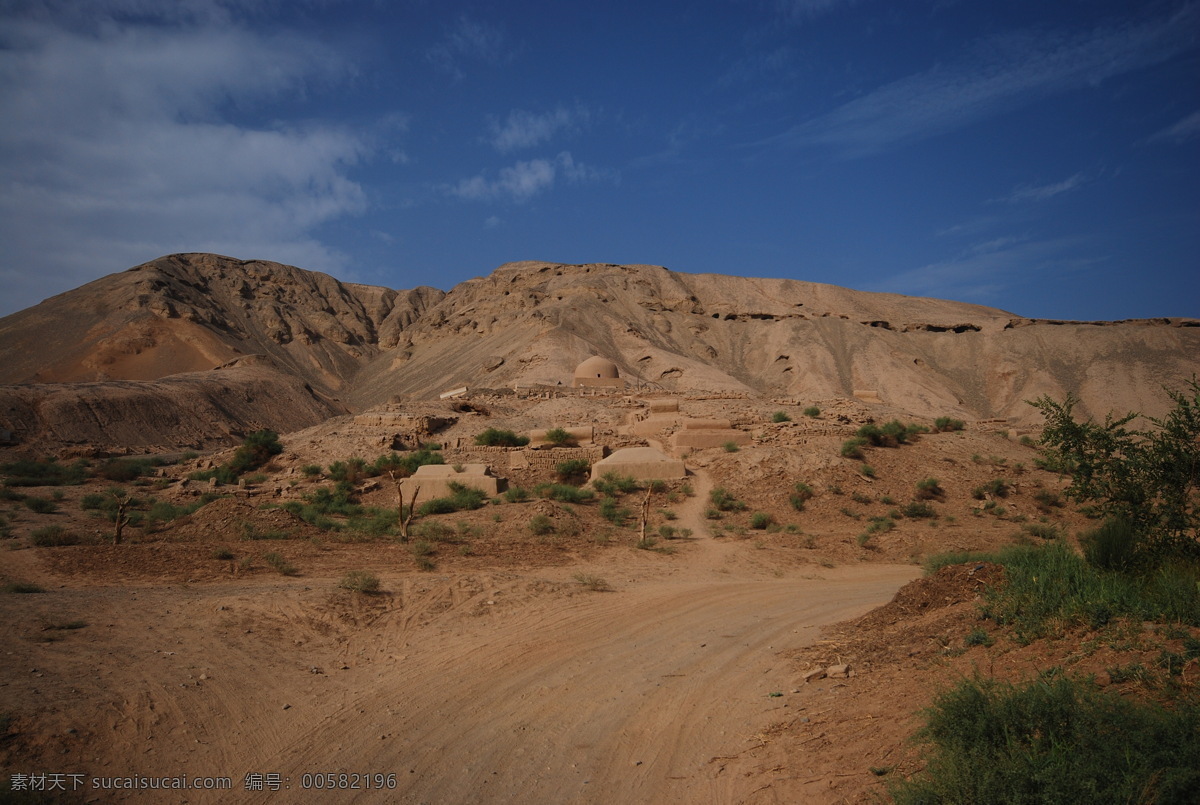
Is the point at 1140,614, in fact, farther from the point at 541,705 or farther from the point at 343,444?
the point at 343,444

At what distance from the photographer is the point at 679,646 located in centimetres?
669

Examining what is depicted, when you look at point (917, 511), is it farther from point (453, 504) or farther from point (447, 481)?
point (447, 481)

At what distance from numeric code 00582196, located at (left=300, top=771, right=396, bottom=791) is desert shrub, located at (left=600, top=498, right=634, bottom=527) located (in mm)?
9845

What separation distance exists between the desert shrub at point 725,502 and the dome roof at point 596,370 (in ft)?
70.5

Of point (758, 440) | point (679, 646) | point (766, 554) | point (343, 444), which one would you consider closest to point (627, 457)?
point (758, 440)

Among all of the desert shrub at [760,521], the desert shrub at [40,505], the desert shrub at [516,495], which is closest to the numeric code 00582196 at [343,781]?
the desert shrub at [760,521]

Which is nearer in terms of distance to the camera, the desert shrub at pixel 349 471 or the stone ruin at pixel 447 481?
the stone ruin at pixel 447 481

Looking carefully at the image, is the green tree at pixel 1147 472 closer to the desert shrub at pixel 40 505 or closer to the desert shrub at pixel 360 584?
the desert shrub at pixel 360 584

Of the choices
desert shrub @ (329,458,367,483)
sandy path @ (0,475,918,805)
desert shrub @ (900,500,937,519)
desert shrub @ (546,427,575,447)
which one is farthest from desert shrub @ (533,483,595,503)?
sandy path @ (0,475,918,805)

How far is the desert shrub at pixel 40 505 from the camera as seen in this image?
14312mm

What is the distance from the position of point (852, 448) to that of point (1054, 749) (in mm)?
15768

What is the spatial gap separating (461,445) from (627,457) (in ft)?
20.3

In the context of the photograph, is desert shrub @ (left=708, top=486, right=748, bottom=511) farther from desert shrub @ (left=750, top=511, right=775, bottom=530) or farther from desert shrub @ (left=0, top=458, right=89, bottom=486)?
desert shrub @ (left=0, top=458, right=89, bottom=486)

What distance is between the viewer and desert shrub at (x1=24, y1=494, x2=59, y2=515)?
1431 cm
